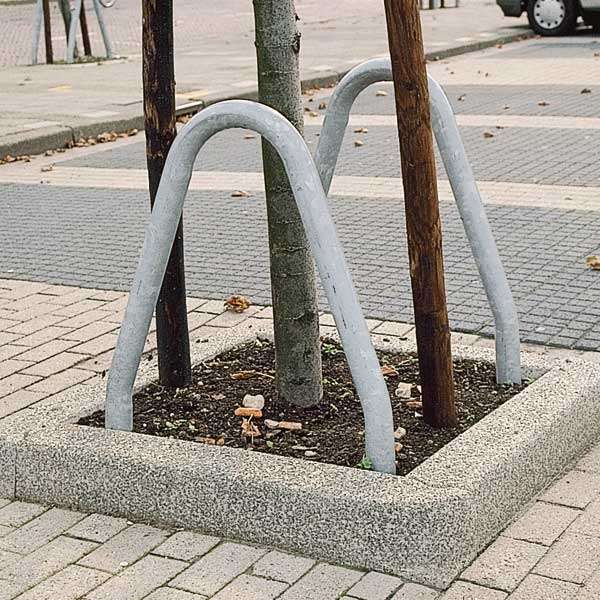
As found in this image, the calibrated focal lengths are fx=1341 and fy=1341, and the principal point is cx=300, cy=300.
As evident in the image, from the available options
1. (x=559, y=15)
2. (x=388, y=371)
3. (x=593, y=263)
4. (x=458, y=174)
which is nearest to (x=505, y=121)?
(x=593, y=263)

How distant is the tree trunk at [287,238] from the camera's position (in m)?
4.23

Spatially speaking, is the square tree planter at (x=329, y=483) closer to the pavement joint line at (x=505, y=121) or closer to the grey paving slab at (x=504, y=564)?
the grey paving slab at (x=504, y=564)

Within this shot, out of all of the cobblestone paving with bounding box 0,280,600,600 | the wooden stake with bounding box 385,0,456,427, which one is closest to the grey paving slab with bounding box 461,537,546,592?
the cobblestone paving with bounding box 0,280,600,600

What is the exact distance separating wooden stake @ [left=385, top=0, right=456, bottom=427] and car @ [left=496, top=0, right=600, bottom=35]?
16805mm

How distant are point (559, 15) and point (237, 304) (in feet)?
51.0

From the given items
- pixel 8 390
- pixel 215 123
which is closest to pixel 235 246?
pixel 8 390

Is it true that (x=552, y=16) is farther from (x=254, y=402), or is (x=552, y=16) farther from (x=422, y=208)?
(x=422, y=208)

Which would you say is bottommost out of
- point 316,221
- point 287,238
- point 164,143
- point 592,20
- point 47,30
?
point 592,20

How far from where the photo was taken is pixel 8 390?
5.18 m

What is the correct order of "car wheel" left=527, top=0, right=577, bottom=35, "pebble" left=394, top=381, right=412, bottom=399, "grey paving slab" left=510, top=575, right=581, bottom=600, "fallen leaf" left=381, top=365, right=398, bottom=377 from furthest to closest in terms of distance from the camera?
"car wheel" left=527, top=0, right=577, bottom=35 < "fallen leaf" left=381, top=365, right=398, bottom=377 < "pebble" left=394, top=381, right=412, bottom=399 < "grey paving slab" left=510, top=575, right=581, bottom=600

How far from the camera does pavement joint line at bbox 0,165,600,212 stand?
328 inches

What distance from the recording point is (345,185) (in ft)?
30.2

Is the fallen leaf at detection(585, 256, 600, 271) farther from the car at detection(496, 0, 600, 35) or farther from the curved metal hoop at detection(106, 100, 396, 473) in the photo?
the car at detection(496, 0, 600, 35)

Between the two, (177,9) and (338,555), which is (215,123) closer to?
(338,555)
